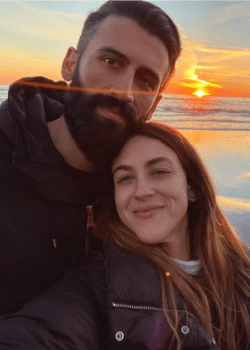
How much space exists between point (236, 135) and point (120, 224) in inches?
399

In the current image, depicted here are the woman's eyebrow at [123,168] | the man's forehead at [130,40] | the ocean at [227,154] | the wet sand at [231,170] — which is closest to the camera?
the woman's eyebrow at [123,168]

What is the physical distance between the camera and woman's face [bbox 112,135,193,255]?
1926mm

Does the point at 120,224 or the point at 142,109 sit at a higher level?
the point at 142,109

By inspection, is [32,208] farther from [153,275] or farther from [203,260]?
[203,260]

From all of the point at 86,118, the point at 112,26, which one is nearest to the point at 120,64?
the point at 112,26

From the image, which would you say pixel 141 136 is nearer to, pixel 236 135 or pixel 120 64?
pixel 120 64

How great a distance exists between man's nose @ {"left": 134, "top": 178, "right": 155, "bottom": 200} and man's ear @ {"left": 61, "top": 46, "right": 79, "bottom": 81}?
4.15ft

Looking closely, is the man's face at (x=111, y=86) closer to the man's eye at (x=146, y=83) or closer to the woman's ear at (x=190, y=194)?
the man's eye at (x=146, y=83)

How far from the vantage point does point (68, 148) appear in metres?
2.20

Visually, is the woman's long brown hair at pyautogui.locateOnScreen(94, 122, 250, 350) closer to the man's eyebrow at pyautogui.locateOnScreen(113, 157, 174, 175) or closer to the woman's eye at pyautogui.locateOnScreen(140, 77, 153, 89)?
the man's eyebrow at pyautogui.locateOnScreen(113, 157, 174, 175)

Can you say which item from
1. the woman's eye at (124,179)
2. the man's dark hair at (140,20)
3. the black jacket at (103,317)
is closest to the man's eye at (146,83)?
the man's dark hair at (140,20)

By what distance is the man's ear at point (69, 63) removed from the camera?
255 centimetres

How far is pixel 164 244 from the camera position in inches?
82.0

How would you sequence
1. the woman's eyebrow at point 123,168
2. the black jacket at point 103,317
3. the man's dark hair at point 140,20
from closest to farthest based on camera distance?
the black jacket at point 103,317 → the woman's eyebrow at point 123,168 → the man's dark hair at point 140,20
